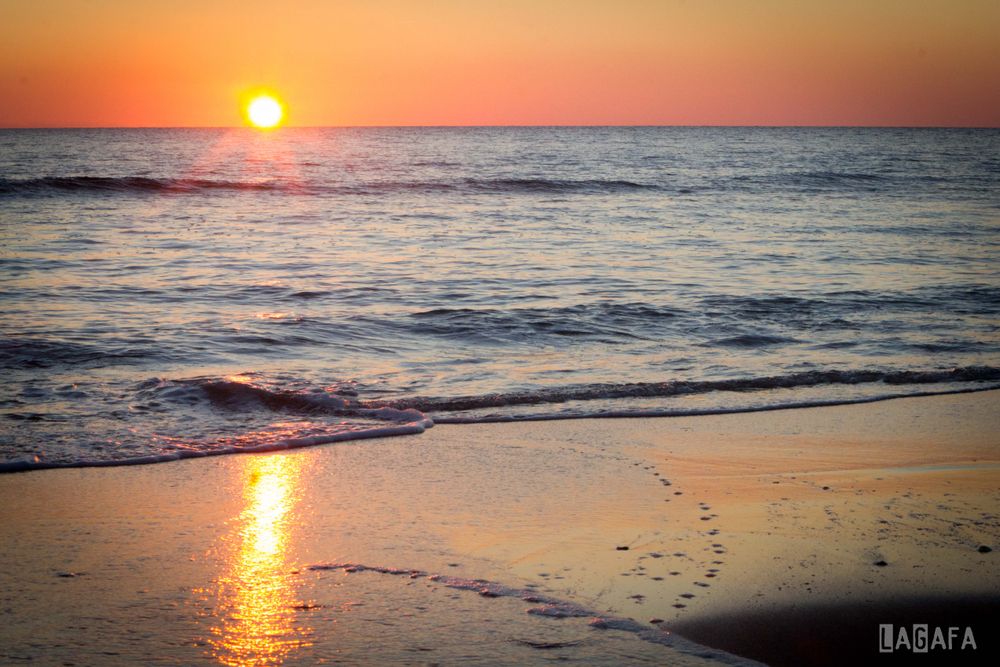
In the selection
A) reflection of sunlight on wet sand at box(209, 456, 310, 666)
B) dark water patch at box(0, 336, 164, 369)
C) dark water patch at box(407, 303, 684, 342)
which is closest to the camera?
reflection of sunlight on wet sand at box(209, 456, 310, 666)

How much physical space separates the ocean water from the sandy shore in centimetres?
94

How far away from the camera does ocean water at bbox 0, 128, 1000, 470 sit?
290 inches

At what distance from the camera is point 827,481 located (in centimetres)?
546

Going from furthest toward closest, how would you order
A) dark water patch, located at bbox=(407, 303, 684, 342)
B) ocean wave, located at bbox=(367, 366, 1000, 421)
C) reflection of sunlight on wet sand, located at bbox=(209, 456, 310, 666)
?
1. dark water patch, located at bbox=(407, 303, 684, 342)
2. ocean wave, located at bbox=(367, 366, 1000, 421)
3. reflection of sunlight on wet sand, located at bbox=(209, 456, 310, 666)

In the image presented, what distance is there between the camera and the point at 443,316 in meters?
11.2

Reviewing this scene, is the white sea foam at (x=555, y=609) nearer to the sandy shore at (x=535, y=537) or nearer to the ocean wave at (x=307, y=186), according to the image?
the sandy shore at (x=535, y=537)

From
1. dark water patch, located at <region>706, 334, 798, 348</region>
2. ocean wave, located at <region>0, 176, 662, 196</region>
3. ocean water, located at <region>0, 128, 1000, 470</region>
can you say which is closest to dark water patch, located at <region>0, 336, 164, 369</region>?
ocean water, located at <region>0, 128, 1000, 470</region>

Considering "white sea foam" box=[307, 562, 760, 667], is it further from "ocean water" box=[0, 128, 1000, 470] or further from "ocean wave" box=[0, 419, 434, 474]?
"ocean water" box=[0, 128, 1000, 470]

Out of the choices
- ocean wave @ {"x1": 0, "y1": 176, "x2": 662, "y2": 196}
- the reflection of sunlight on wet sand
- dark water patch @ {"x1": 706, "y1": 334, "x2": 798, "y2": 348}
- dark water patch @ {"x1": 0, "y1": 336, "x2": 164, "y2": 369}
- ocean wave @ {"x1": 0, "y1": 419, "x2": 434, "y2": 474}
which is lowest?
the reflection of sunlight on wet sand

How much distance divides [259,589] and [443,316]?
7.45 metres

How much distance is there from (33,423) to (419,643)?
4588 mm

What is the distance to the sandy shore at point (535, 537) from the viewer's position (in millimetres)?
3551

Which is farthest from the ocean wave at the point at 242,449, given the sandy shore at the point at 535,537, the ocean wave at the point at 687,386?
the ocean wave at the point at 687,386

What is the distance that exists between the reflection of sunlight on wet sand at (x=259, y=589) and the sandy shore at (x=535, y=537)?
0.5 inches
